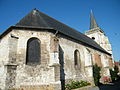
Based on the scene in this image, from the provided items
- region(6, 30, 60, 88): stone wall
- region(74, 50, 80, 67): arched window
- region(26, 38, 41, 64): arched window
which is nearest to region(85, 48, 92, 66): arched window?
region(74, 50, 80, 67): arched window

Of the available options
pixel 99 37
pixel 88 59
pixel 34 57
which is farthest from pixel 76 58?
pixel 99 37

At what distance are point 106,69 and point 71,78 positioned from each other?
1059 cm

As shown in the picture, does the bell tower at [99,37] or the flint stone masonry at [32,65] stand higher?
the bell tower at [99,37]

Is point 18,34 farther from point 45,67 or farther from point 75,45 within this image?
point 75,45

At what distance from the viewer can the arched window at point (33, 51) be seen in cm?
994

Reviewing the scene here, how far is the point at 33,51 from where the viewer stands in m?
10.2

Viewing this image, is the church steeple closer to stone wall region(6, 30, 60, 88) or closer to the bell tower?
the bell tower

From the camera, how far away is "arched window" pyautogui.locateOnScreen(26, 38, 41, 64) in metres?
9.94

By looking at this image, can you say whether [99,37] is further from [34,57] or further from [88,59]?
[34,57]

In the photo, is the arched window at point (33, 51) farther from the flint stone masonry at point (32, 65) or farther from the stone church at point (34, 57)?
the flint stone masonry at point (32, 65)

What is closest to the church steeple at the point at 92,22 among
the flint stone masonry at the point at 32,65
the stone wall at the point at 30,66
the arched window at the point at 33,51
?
the flint stone masonry at the point at 32,65

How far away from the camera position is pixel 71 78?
1215 cm

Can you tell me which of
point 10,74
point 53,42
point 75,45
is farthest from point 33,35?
point 75,45

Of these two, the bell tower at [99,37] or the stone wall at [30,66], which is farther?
the bell tower at [99,37]
